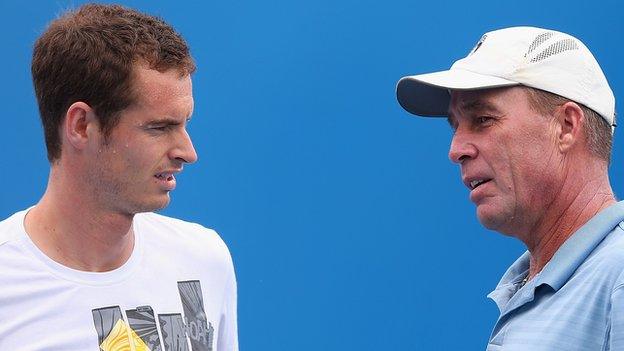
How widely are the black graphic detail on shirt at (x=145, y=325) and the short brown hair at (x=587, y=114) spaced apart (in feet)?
1.94

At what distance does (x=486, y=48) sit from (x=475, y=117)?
10 cm

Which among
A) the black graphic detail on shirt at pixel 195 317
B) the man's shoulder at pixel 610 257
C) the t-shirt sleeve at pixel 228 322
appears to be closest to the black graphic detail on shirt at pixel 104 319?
the black graphic detail on shirt at pixel 195 317

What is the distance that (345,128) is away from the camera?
2.44 meters

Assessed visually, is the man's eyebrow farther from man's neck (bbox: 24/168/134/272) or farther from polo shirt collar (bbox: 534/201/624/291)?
polo shirt collar (bbox: 534/201/624/291)

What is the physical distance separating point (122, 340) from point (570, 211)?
24.2 inches

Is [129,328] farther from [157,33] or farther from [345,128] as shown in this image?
[345,128]

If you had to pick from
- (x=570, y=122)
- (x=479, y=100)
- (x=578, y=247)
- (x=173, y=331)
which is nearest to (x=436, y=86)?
(x=479, y=100)

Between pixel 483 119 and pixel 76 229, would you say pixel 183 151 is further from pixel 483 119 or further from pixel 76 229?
pixel 483 119

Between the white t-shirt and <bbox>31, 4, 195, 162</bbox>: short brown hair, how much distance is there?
0.18 meters

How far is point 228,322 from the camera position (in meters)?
1.56

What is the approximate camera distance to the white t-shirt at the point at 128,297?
132 centimetres

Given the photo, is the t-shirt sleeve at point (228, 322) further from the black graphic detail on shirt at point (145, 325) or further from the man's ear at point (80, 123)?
the man's ear at point (80, 123)

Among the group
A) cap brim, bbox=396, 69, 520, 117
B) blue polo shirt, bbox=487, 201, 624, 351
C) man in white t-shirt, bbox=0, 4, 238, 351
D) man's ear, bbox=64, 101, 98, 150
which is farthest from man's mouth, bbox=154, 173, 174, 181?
blue polo shirt, bbox=487, 201, 624, 351

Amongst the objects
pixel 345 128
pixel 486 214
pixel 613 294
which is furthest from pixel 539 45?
pixel 345 128
